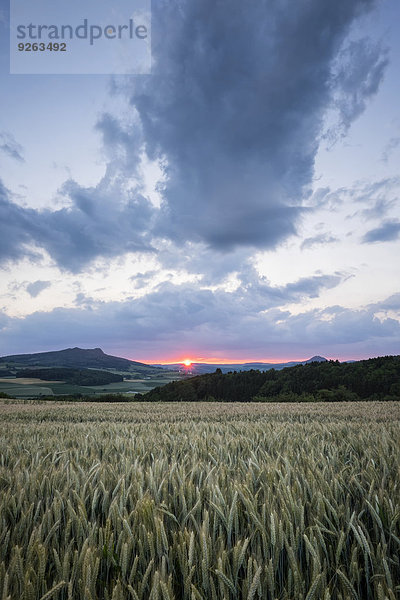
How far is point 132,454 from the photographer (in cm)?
297

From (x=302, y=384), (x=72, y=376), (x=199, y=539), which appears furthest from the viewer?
(x=72, y=376)

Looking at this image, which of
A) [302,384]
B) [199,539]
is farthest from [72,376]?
[199,539]

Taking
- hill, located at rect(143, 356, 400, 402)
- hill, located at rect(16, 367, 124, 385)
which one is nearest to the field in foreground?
hill, located at rect(143, 356, 400, 402)

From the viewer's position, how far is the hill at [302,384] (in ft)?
76.1

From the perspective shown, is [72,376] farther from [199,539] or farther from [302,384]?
[199,539]

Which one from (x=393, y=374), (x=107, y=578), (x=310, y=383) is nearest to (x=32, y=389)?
(x=310, y=383)

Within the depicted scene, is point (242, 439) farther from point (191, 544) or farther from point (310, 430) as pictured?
point (191, 544)

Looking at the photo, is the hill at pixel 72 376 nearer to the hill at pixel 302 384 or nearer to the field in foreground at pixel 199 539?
the hill at pixel 302 384

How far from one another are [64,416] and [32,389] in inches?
1216

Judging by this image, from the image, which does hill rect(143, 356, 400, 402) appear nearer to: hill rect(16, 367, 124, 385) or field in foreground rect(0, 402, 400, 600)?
hill rect(16, 367, 124, 385)

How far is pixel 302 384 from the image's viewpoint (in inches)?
1063

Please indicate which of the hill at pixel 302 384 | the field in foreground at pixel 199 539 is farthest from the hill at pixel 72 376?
the field in foreground at pixel 199 539

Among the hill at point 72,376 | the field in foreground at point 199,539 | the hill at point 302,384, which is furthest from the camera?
the hill at point 72,376

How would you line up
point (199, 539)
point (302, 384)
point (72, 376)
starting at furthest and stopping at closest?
point (72, 376)
point (302, 384)
point (199, 539)
